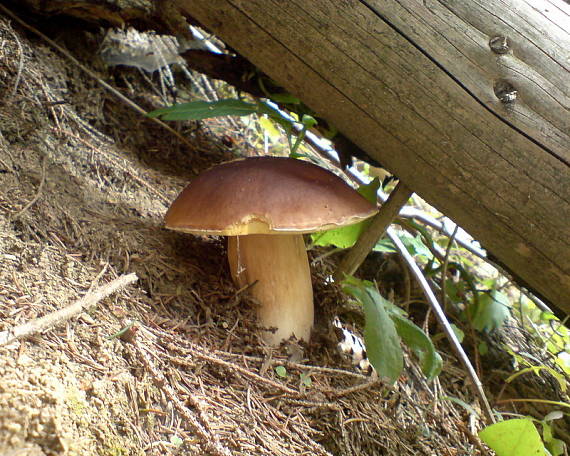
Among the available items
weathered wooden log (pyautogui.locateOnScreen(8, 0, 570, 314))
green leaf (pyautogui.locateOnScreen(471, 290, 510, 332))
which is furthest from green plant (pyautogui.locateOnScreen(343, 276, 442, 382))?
green leaf (pyautogui.locateOnScreen(471, 290, 510, 332))

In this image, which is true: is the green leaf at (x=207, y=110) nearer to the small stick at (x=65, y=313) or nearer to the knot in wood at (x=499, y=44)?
the small stick at (x=65, y=313)

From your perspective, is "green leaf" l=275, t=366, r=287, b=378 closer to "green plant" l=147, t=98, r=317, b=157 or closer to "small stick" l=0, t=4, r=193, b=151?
"green plant" l=147, t=98, r=317, b=157

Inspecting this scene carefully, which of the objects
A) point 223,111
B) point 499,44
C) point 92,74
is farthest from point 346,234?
point 92,74

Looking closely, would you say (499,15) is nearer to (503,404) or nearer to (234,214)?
(234,214)

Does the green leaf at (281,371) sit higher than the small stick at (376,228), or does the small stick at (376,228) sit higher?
the small stick at (376,228)

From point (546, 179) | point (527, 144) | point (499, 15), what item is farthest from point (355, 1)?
point (546, 179)

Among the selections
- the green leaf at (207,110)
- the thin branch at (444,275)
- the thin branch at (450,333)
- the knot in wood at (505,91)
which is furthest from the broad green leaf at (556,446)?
the green leaf at (207,110)

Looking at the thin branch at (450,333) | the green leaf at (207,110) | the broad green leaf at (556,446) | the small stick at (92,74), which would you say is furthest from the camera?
the small stick at (92,74)
